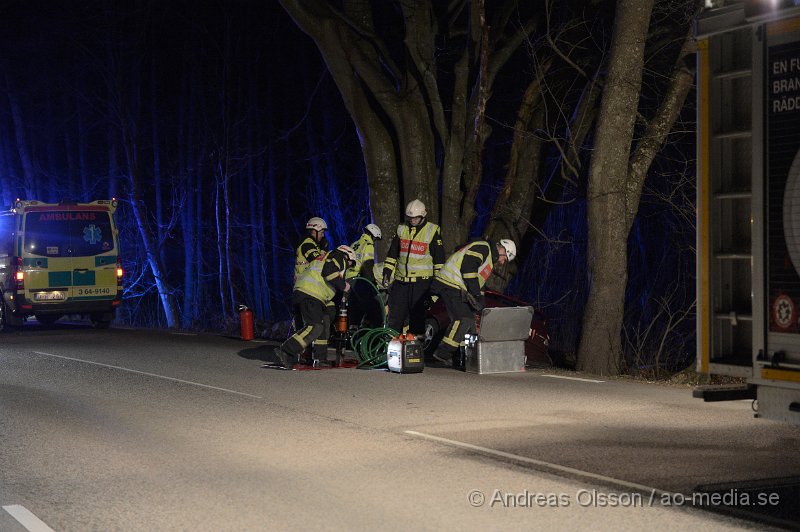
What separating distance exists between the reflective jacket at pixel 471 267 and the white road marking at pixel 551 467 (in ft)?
16.4

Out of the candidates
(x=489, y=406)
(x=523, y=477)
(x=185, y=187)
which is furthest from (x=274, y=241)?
(x=523, y=477)

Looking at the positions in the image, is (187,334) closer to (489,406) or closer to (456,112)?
(456,112)

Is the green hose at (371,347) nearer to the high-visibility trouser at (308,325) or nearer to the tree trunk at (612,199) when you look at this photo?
the high-visibility trouser at (308,325)

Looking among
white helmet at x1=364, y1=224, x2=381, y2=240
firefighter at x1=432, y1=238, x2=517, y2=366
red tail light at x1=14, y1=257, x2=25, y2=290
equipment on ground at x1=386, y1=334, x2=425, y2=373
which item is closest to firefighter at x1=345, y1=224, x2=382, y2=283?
white helmet at x1=364, y1=224, x2=381, y2=240

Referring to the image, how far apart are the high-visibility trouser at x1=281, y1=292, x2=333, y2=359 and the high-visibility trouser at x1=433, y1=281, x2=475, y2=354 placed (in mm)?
1675

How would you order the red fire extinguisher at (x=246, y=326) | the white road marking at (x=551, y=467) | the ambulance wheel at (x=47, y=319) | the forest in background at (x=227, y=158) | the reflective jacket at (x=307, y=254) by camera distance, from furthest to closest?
the ambulance wheel at (x=47, y=319), the forest in background at (x=227, y=158), the red fire extinguisher at (x=246, y=326), the reflective jacket at (x=307, y=254), the white road marking at (x=551, y=467)

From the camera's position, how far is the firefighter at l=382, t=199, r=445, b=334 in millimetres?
15148

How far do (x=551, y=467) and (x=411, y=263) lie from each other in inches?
299

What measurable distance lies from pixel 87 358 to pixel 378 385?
5715 mm

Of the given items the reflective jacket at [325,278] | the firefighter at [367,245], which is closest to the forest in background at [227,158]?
the firefighter at [367,245]

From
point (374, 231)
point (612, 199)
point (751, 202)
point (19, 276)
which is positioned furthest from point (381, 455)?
point (19, 276)

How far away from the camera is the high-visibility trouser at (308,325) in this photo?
14086 mm

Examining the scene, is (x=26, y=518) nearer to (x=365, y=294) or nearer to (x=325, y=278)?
(x=325, y=278)

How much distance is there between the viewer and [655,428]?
9.41 metres
